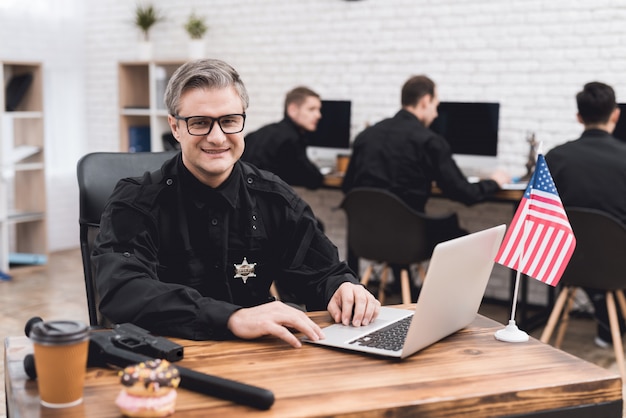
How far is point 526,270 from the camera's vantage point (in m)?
1.66

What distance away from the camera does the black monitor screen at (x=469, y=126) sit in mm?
4590

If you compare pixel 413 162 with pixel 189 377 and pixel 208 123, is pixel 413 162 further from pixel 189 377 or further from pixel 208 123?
pixel 189 377

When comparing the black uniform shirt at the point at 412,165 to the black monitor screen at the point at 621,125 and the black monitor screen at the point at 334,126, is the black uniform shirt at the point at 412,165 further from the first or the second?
the black monitor screen at the point at 334,126

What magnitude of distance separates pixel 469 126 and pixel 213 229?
3130mm

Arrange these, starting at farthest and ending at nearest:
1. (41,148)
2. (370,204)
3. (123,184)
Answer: (41,148) → (370,204) → (123,184)

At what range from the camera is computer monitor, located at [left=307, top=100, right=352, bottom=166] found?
208 inches

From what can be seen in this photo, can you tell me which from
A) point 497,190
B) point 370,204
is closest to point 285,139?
point 370,204

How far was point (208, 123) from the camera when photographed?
70.2 inches

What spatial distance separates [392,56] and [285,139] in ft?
3.70

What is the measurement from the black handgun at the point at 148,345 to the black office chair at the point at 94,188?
2.16 feet

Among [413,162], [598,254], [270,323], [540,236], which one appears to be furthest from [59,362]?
[413,162]

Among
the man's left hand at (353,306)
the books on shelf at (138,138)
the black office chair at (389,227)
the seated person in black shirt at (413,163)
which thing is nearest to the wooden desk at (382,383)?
the man's left hand at (353,306)

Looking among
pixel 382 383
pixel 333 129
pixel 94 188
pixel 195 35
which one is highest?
pixel 195 35

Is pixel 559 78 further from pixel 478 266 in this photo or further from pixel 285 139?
pixel 478 266
